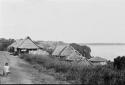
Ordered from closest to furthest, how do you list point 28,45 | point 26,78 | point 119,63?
point 26,78, point 119,63, point 28,45

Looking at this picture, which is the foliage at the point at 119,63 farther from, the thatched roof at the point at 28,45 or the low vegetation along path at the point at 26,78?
the thatched roof at the point at 28,45

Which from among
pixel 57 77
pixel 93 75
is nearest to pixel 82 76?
pixel 93 75

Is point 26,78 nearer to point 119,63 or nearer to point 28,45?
point 119,63

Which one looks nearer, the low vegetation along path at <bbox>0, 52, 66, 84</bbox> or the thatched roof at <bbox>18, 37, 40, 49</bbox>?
the low vegetation along path at <bbox>0, 52, 66, 84</bbox>

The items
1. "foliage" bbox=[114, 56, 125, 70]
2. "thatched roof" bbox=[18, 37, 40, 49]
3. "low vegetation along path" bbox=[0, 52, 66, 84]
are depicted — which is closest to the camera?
"low vegetation along path" bbox=[0, 52, 66, 84]

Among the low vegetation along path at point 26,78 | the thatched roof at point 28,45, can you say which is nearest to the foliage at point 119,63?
the low vegetation along path at point 26,78

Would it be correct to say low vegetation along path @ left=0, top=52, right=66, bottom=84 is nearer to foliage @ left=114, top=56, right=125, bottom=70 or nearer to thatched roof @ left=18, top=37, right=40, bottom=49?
foliage @ left=114, top=56, right=125, bottom=70

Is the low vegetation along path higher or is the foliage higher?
the low vegetation along path

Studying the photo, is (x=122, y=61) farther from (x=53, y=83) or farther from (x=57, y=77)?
(x=53, y=83)

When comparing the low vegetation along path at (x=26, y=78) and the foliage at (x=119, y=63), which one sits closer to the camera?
the low vegetation along path at (x=26, y=78)

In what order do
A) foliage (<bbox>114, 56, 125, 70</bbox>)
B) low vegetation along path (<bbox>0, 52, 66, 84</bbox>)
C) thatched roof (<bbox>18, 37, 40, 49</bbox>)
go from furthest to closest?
1. thatched roof (<bbox>18, 37, 40, 49</bbox>)
2. foliage (<bbox>114, 56, 125, 70</bbox>)
3. low vegetation along path (<bbox>0, 52, 66, 84</bbox>)

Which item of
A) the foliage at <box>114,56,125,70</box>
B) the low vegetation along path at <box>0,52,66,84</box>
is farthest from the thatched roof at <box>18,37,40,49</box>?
the low vegetation along path at <box>0,52,66,84</box>

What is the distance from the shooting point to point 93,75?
55.1 feet

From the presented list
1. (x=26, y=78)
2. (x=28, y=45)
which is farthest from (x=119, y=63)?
(x=28, y=45)
